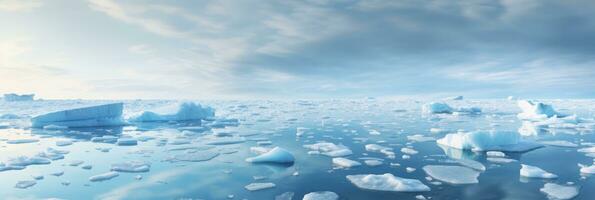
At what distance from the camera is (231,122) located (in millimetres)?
21891

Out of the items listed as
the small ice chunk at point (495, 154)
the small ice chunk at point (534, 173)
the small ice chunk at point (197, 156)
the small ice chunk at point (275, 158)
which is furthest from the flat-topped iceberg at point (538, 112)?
the small ice chunk at point (197, 156)

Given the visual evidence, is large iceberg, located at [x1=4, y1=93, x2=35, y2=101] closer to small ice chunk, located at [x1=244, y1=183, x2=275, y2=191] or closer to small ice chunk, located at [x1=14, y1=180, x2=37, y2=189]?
small ice chunk, located at [x1=14, y1=180, x2=37, y2=189]

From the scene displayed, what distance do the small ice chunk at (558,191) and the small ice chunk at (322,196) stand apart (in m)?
3.29

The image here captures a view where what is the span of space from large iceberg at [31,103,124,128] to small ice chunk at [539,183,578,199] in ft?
61.5

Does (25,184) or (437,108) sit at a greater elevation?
(437,108)

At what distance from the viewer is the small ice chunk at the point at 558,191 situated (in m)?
6.12

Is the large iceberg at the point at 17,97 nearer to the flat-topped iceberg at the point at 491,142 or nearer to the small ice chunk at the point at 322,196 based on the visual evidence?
the flat-topped iceberg at the point at 491,142

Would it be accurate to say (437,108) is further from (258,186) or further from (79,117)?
(258,186)

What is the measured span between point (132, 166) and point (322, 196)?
15.4ft

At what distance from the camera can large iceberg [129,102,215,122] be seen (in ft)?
75.1

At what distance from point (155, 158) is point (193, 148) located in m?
1.85

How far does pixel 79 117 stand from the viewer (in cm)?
1911

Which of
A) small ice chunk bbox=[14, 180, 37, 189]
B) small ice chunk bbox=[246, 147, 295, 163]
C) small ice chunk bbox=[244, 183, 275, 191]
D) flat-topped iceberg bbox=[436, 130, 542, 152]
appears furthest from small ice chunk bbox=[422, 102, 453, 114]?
small ice chunk bbox=[14, 180, 37, 189]

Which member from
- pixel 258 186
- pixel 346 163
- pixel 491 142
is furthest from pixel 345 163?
pixel 491 142
